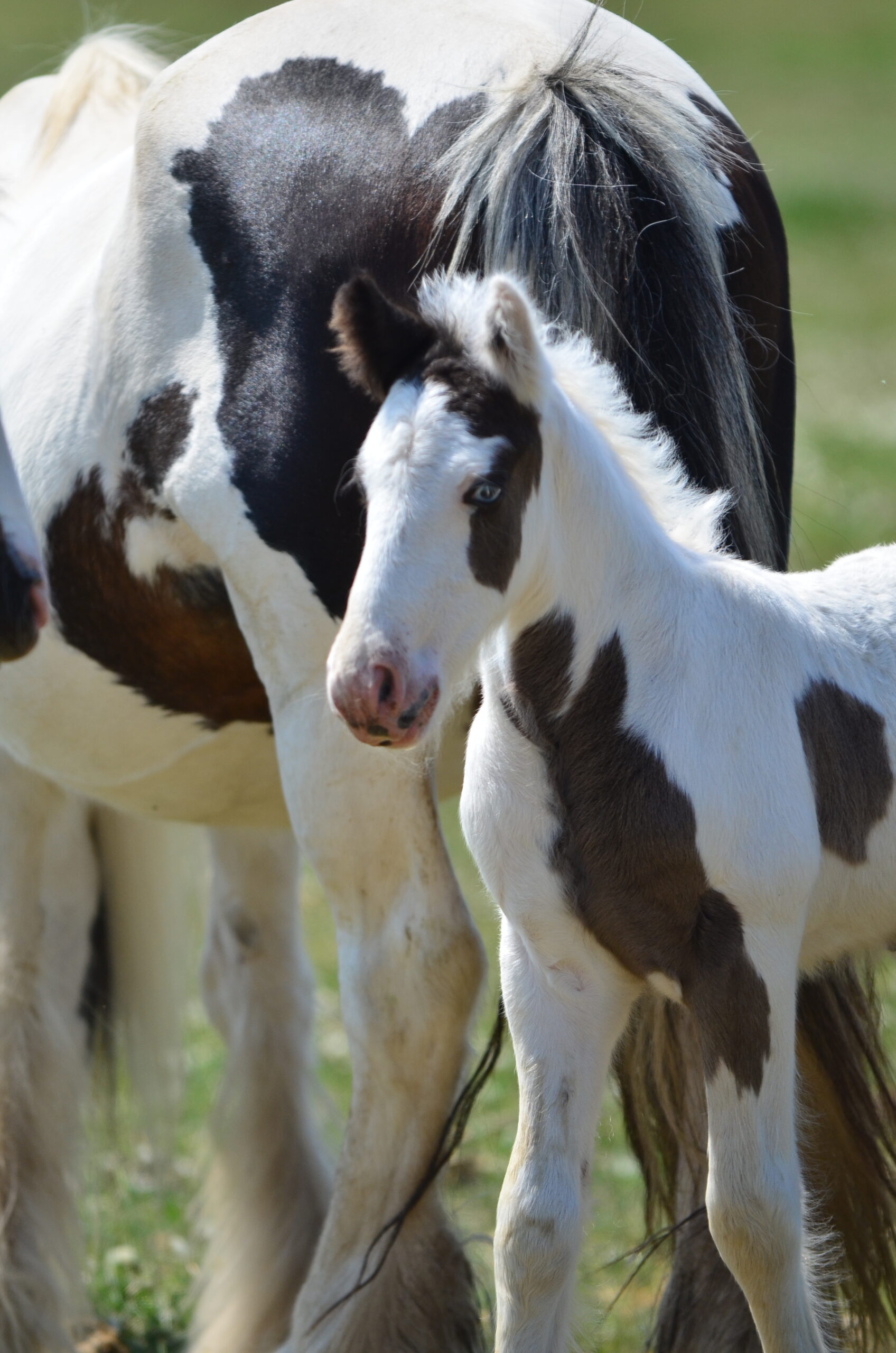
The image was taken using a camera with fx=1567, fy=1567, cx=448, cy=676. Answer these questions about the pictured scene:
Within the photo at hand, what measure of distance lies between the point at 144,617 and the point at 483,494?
104cm

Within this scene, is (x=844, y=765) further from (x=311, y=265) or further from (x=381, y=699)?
(x=311, y=265)

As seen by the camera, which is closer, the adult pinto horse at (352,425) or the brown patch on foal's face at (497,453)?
the brown patch on foal's face at (497,453)

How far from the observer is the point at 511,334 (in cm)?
165

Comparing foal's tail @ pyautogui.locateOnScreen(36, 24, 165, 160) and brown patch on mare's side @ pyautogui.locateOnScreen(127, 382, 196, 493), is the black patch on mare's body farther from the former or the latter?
foal's tail @ pyautogui.locateOnScreen(36, 24, 165, 160)

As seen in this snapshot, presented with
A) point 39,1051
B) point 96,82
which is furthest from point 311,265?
point 39,1051

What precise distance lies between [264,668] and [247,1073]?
4.78 feet

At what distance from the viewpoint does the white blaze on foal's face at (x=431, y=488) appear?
1619mm

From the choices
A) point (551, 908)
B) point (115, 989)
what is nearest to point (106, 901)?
point (115, 989)

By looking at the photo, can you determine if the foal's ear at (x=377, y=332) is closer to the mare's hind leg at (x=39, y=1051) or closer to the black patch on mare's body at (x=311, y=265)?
the black patch on mare's body at (x=311, y=265)

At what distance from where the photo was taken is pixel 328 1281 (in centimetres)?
249

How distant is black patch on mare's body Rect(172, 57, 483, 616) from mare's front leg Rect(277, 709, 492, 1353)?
264 millimetres

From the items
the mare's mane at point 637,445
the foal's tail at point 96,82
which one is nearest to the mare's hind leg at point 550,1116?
the mare's mane at point 637,445

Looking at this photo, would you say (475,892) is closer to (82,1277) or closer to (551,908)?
(82,1277)

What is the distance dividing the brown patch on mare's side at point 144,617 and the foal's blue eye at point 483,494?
87 centimetres
